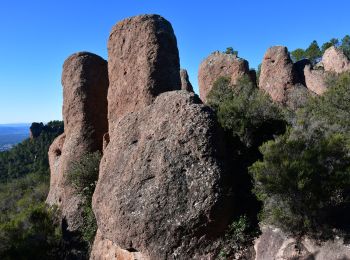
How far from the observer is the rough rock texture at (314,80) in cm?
2730

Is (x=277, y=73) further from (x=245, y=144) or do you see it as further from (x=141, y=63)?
(x=245, y=144)

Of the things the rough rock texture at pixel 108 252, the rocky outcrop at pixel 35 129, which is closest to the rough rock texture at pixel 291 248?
the rough rock texture at pixel 108 252

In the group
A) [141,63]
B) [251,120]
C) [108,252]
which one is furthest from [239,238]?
[141,63]

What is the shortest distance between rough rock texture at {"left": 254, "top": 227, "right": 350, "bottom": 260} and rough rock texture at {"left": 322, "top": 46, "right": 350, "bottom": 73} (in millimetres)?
20693

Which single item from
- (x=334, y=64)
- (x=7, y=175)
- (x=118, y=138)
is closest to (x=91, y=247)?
(x=118, y=138)

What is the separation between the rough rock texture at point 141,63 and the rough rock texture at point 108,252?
484 cm

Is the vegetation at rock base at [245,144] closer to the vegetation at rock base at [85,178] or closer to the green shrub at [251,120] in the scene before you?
the green shrub at [251,120]

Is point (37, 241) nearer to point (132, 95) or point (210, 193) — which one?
point (132, 95)

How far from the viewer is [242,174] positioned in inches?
503

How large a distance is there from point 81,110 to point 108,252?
27.6 ft

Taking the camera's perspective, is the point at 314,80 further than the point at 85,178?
Yes

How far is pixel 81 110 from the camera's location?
2005 centimetres

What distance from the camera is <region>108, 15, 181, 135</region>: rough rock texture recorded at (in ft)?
50.4

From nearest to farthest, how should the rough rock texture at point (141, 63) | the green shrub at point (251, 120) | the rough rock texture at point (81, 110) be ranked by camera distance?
1. the green shrub at point (251, 120)
2. the rough rock texture at point (141, 63)
3. the rough rock texture at point (81, 110)
